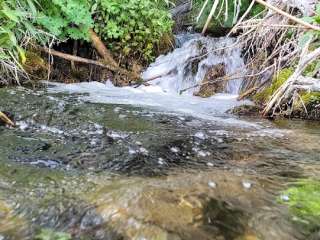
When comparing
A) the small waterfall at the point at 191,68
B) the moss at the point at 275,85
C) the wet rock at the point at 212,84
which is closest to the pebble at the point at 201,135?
the moss at the point at 275,85

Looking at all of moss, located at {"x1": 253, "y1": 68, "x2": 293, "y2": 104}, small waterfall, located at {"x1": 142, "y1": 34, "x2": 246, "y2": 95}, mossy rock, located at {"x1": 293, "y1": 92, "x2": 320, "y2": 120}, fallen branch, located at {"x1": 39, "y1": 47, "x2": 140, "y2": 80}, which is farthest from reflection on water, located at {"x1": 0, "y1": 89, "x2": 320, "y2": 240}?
small waterfall, located at {"x1": 142, "y1": 34, "x2": 246, "y2": 95}

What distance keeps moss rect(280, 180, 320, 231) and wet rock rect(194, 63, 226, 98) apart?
3754 millimetres

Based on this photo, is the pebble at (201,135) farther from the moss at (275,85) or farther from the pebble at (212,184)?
the moss at (275,85)

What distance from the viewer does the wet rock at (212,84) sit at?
21.4 feet

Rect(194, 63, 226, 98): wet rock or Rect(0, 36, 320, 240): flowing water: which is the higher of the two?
Rect(194, 63, 226, 98): wet rock

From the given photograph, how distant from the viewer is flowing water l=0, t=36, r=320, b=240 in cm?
210

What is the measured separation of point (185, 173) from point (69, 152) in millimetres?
910

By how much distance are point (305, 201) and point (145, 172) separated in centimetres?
100

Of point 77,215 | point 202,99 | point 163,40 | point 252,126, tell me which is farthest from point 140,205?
point 163,40

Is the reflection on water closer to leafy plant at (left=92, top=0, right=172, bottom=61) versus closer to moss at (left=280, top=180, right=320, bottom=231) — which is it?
moss at (left=280, top=180, right=320, bottom=231)

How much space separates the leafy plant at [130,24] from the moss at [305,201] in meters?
4.74

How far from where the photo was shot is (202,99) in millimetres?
6184

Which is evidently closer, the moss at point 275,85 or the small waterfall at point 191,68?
the moss at point 275,85

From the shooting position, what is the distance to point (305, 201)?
2.40 meters
